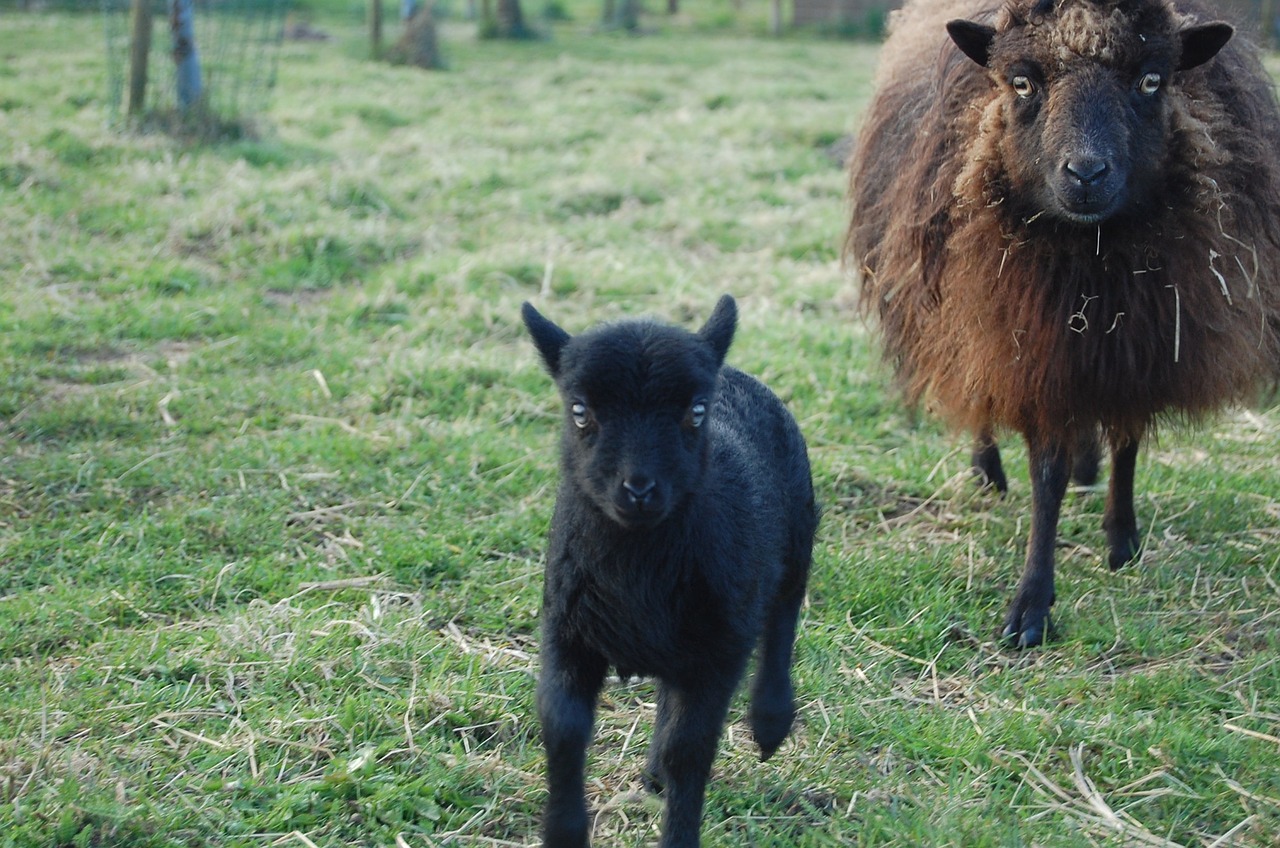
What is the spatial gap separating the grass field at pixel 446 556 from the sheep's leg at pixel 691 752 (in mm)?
258

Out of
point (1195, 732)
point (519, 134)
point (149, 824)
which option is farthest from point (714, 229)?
point (149, 824)

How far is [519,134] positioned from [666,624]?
9762 mm

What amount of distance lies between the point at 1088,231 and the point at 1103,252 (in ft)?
0.32

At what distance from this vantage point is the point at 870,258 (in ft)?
18.2

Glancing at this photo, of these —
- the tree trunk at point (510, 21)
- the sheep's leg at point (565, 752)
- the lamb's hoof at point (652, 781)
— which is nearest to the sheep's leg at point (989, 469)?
the lamb's hoof at point (652, 781)

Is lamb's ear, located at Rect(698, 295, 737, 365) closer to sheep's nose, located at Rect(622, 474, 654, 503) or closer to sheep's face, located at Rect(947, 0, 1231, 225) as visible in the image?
sheep's nose, located at Rect(622, 474, 654, 503)

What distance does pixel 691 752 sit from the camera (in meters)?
3.14

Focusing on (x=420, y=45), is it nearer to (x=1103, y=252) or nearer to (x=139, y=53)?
(x=139, y=53)

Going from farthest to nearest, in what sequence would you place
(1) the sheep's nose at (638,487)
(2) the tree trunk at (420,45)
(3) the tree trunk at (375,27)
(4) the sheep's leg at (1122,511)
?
(3) the tree trunk at (375,27), (2) the tree trunk at (420,45), (4) the sheep's leg at (1122,511), (1) the sheep's nose at (638,487)

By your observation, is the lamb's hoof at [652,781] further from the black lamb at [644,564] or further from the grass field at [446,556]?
the black lamb at [644,564]

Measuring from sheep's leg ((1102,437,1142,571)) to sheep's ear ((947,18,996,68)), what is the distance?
1672 mm

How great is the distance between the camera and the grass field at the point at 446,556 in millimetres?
3514

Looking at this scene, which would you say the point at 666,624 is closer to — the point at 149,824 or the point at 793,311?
the point at 149,824

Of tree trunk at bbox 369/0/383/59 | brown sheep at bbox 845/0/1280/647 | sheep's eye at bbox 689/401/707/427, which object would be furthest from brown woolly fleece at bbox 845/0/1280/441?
tree trunk at bbox 369/0/383/59
